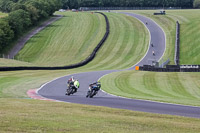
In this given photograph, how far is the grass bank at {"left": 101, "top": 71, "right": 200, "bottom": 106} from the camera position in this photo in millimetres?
37963

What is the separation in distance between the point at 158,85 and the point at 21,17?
224 ft

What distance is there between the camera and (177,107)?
25500mm

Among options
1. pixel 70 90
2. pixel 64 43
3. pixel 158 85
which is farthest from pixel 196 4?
pixel 70 90

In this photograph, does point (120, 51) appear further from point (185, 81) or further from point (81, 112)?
point (81, 112)

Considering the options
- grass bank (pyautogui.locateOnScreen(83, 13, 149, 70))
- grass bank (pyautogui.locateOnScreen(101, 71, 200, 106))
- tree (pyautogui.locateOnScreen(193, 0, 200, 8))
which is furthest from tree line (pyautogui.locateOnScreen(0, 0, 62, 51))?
tree (pyautogui.locateOnScreen(193, 0, 200, 8))

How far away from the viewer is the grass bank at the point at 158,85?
125 feet

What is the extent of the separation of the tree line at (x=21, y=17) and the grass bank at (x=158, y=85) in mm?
45828

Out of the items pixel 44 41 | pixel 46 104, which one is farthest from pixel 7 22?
pixel 46 104

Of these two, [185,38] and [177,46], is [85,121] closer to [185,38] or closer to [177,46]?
[177,46]

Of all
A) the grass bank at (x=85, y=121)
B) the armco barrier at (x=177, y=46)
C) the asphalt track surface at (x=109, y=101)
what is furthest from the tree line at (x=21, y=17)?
the grass bank at (x=85, y=121)

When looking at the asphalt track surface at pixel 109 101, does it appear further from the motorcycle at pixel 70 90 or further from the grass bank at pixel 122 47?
the grass bank at pixel 122 47

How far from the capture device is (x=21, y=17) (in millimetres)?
106312

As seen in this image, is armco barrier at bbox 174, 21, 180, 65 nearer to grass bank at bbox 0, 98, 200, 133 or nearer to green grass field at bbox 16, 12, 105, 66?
green grass field at bbox 16, 12, 105, 66

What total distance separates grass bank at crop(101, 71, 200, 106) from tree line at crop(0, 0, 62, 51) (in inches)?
1804
